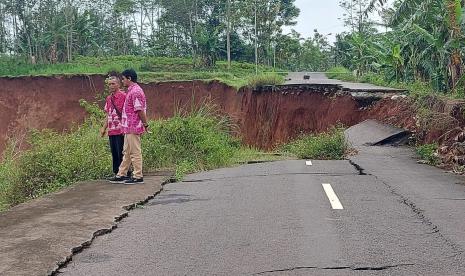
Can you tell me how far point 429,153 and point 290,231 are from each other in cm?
975

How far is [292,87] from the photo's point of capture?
90.5 ft

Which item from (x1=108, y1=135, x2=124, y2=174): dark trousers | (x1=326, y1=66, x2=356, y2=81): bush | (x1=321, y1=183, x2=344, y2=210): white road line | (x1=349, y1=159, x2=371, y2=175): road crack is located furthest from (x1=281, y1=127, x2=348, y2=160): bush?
(x1=326, y1=66, x2=356, y2=81): bush

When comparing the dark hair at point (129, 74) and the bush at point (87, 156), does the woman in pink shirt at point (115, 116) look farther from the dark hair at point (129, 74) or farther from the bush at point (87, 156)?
the bush at point (87, 156)

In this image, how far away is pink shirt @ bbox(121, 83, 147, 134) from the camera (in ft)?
33.7

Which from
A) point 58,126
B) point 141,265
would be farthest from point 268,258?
point 58,126

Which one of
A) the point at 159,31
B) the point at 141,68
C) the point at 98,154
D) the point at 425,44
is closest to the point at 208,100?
the point at 425,44

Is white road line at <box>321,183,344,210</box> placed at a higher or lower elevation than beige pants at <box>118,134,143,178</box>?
lower

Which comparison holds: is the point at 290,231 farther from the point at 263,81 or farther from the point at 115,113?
the point at 263,81

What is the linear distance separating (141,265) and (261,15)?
57.3 m

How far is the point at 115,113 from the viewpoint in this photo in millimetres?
10828

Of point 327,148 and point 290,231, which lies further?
point 327,148

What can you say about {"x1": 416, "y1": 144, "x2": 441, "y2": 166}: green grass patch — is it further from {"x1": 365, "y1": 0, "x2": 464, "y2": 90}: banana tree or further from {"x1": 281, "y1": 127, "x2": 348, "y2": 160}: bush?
{"x1": 365, "y1": 0, "x2": 464, "y2": 90}: banana tree

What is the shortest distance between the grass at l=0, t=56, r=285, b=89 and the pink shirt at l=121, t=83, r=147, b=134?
3009 cm

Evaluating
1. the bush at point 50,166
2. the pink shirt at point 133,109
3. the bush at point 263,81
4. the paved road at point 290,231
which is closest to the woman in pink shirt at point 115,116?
the pink shirt at point 133,109
